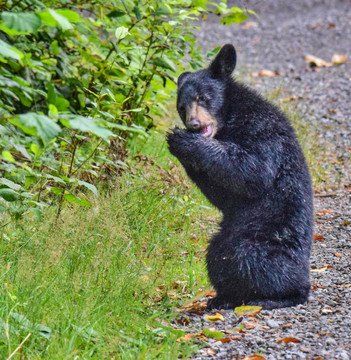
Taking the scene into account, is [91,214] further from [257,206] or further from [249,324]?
[249,324]

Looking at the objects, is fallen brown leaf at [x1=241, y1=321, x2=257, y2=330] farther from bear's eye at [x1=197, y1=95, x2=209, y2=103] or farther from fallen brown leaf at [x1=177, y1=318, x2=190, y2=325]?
bear's eye at [x1=197, y1=95, x2=209, y2=103]

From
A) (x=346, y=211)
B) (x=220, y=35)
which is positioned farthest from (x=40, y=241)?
(x=220, y=35)

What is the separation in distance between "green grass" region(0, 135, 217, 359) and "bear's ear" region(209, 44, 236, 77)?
3.58 feet

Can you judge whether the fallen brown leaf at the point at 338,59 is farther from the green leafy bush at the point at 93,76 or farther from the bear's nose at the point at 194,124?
the bear's nose at the point at 194,124

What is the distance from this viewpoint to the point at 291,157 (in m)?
4.12

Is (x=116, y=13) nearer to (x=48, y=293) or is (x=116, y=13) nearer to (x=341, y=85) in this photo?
(x=48, y=293)

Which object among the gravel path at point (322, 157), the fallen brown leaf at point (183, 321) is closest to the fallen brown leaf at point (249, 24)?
the gravel path at point (322, 157)

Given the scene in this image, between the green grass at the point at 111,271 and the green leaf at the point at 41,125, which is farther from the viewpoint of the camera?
the green grass at the point at 111,271

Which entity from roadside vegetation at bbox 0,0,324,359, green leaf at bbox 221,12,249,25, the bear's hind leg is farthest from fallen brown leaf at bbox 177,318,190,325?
green leaf at bbox 221,12,249,25

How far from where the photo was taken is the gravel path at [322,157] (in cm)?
322

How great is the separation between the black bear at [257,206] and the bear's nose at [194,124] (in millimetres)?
13

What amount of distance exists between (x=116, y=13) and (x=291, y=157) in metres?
1.98

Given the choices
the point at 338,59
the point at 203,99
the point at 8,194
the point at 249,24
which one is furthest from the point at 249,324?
the point at 249,24

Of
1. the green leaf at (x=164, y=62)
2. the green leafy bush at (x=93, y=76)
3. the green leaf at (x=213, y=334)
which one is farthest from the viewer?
the green leaf at (x=164, y=62)
